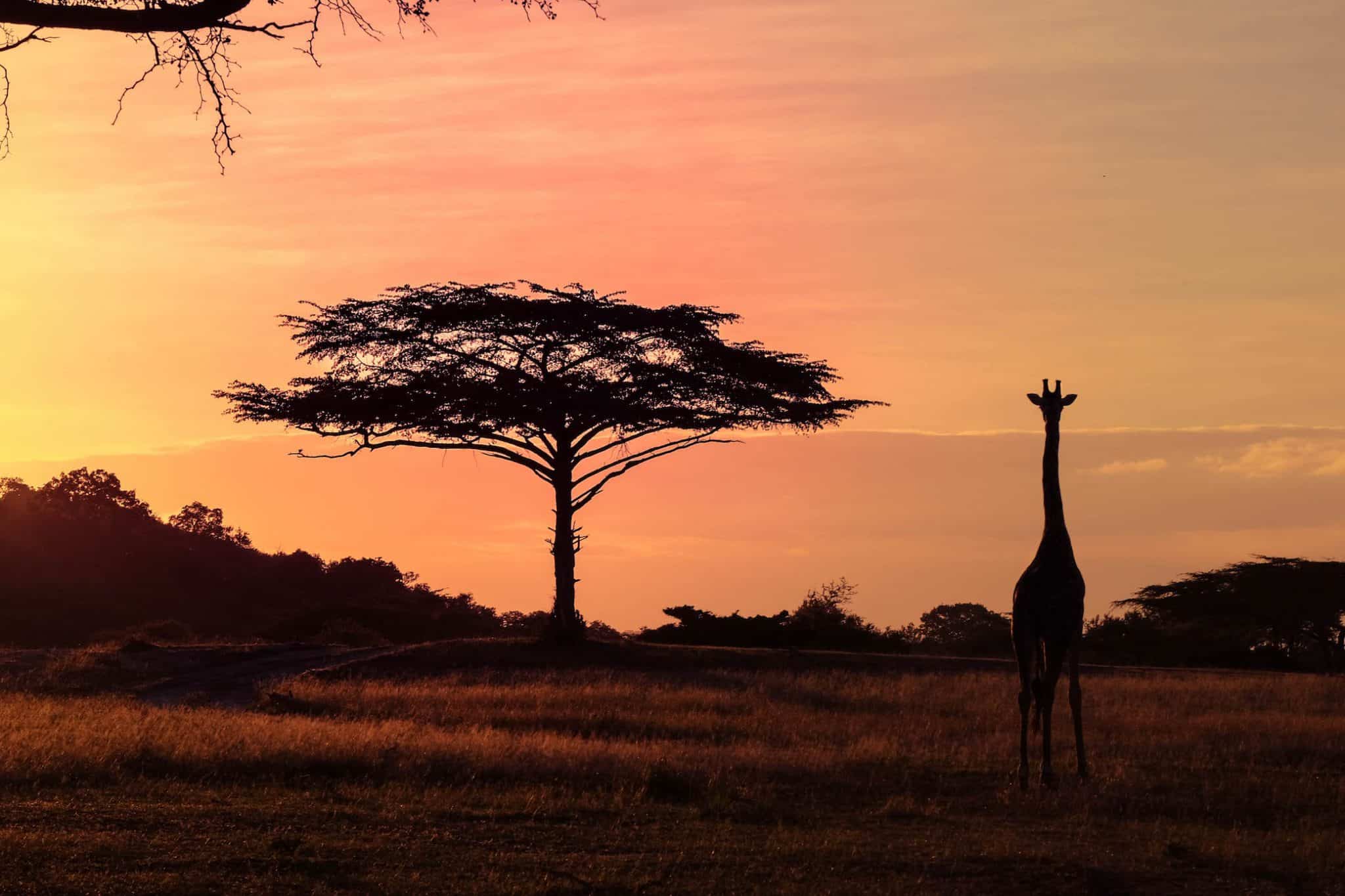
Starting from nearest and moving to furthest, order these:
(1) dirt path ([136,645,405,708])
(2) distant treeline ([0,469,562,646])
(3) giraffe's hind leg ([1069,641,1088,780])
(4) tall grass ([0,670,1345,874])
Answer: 1. (4) tall grass ([0,670,1345,874])
2. (3) giraffe's hind leg ([1069,641,1088,780])
3. (1) dirt path ([136,645,405,708])
4. (2) distant treeline ([0,469,562,646])

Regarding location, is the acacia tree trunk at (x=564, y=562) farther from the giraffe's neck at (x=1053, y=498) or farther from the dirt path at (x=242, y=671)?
the giraffe's neck at (x=1053, y=498)

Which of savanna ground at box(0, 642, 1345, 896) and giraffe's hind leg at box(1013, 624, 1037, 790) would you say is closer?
savanna ground at box(0, 642, 1345, 896)

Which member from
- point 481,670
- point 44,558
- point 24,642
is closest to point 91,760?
point 481,670

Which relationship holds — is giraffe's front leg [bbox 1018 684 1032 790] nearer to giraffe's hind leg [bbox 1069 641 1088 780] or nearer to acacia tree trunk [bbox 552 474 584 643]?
giraffe's hind leg [bbox 1069 641 1088 780]

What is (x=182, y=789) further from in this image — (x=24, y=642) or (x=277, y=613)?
(x=277, y=613)

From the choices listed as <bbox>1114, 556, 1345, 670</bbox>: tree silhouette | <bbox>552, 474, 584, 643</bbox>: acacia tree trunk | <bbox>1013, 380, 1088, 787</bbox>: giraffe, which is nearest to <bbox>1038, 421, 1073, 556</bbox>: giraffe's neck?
<bbox>1013, 380, 1088, 787</bbox>: giraffe

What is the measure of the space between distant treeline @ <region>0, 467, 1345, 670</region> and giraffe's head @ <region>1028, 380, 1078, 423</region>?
65.8 feet

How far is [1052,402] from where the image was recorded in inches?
722

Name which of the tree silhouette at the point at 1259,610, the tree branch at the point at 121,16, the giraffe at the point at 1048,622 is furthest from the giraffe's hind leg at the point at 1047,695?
the tree silhouette at the point at 1259,610

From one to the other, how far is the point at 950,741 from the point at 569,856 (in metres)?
9.60

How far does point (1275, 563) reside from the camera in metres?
45.7

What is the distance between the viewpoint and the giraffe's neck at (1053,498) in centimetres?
1761

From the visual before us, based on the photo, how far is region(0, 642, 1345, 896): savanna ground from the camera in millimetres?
11953

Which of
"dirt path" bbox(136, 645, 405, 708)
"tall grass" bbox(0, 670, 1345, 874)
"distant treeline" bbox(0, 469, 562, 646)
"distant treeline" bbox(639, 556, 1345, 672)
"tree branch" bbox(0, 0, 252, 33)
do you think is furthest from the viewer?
"distant treeline" bbox(0, 469, 562, 646)
